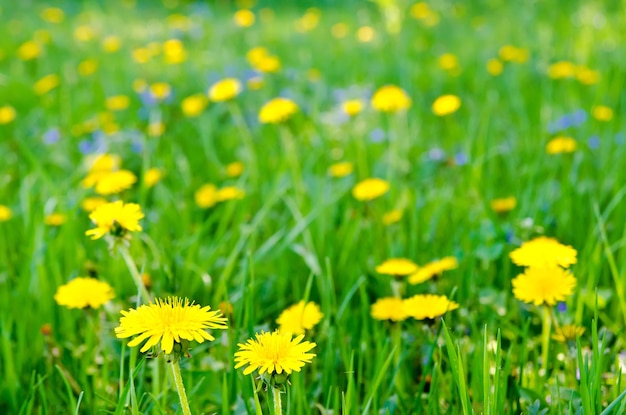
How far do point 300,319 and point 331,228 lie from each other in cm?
50

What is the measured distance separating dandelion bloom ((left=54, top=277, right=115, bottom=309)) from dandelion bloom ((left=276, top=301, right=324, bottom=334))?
292 mm

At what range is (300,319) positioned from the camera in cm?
108

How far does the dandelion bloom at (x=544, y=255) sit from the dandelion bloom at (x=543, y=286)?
2cm

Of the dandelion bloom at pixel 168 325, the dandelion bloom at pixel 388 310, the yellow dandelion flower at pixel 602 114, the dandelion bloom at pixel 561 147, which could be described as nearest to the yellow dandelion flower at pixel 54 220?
the dandelion bloom at pixel 388 310

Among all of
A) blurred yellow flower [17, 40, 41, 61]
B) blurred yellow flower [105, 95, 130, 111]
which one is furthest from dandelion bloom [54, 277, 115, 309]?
blurred yellow flower [17, 40, 41, 61]

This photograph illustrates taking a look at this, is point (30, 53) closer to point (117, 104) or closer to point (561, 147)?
point (117, 104)

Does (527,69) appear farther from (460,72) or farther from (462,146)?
(462,146)

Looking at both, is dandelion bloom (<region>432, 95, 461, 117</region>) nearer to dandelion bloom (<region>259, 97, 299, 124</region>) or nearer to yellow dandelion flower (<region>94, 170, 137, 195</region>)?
dandelion bloom (<region>259, 97, 299, 124</region>)

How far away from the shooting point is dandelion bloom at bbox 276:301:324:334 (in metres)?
1.07

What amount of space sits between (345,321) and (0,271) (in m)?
0.77

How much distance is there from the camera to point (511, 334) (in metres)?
1.19

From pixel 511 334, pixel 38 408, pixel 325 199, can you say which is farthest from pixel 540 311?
pixel 38 408

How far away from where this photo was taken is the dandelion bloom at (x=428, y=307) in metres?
1.03

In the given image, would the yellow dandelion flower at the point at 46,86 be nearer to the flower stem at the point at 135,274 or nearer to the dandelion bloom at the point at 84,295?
the dandelion bloom at the point at 84,295
